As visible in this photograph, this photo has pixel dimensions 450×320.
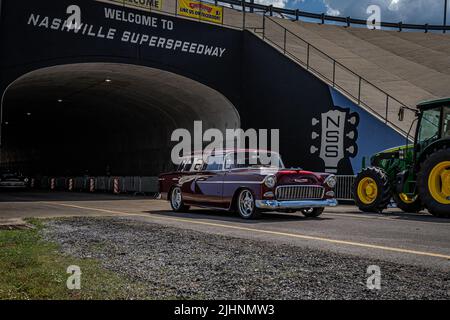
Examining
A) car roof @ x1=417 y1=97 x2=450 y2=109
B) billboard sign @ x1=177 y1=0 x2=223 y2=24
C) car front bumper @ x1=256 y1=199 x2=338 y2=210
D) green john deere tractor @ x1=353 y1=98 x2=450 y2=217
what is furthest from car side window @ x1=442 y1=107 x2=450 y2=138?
billboard sign @ x1=177 y1=0 x2=223 y2=24

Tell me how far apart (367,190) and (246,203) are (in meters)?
4.15

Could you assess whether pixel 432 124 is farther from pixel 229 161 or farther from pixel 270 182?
pixel 229 161

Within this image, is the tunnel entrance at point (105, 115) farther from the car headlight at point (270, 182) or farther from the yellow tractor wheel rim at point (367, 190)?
the car headlight at point (270, 182)

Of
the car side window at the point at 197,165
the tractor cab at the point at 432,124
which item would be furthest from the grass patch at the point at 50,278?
the tractor cab at the point at 432,124

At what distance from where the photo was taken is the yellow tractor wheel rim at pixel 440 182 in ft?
37.6

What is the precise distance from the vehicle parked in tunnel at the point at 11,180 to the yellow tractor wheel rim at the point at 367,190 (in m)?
25.4

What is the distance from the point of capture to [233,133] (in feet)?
86.9

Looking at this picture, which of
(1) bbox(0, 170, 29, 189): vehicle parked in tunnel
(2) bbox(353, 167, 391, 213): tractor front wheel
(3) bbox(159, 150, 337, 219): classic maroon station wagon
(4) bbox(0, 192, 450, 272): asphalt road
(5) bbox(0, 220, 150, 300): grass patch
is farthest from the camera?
(1) bbox(0, 170, 29, 189): vehicle parked in tunnel

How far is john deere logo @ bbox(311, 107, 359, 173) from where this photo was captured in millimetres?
20781

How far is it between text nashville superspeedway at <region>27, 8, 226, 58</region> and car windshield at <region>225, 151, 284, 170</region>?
1230 cm

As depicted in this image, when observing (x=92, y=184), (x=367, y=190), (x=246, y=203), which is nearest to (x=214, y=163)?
(x=246, y=203)

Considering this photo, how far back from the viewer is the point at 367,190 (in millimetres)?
14047

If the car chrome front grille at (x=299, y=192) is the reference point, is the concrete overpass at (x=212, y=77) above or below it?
above

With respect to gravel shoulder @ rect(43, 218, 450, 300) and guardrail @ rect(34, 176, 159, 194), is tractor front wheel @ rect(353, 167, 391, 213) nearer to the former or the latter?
gravel shoulder @ rect(43, 218, 450, 300)
